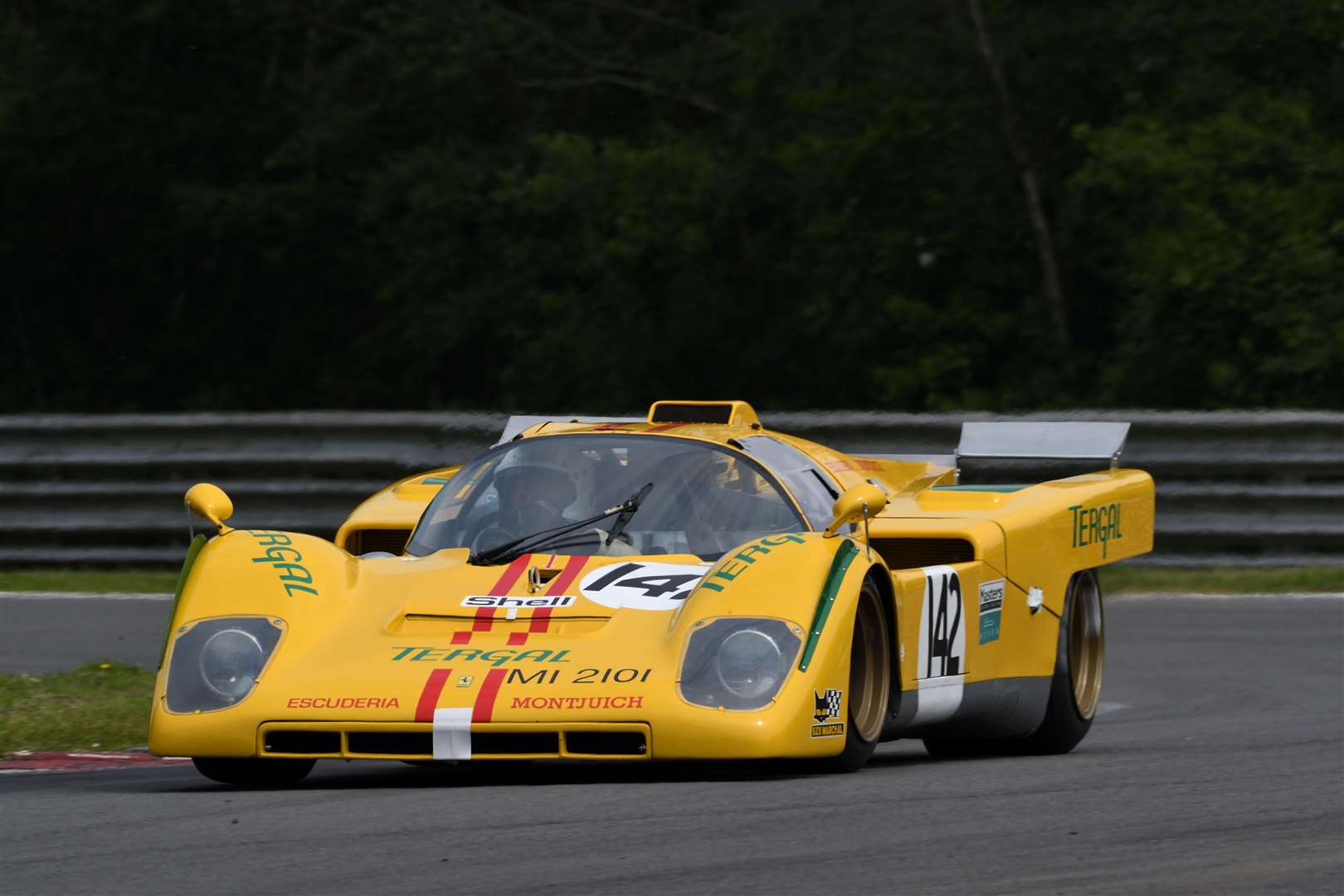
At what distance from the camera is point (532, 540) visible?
6.85 metres

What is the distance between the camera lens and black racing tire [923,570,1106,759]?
25.9 ft

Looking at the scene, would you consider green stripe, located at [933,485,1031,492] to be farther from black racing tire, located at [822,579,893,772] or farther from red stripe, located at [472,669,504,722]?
red stripe, located at [472,669,504,722]

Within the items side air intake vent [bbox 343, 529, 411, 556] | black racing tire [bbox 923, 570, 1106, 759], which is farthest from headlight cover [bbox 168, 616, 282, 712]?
black racing tire [bbox 923, 570, 1106, 759]

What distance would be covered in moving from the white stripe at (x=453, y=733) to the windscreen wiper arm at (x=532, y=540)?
0.96 meters

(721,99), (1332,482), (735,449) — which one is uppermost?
(721,99)

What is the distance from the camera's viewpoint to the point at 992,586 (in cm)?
739

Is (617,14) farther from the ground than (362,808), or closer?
farther from the ground

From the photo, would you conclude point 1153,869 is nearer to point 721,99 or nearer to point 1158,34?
point 1158,34

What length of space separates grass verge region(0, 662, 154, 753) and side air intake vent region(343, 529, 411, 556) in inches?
36.1

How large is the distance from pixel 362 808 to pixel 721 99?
688 inches

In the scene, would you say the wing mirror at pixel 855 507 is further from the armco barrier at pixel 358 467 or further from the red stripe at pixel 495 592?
the armco barrier at pixel 358 467

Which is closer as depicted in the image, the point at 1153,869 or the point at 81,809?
the point at 1153,869

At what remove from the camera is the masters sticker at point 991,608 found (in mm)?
7281

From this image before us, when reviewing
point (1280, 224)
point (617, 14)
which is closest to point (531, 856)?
point (1280, 224)
